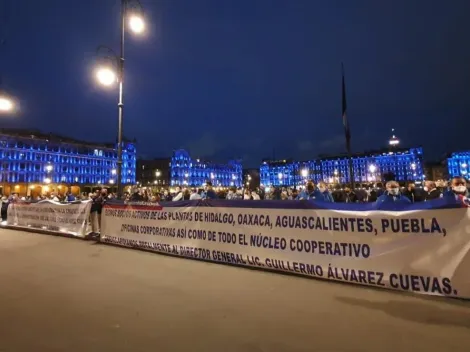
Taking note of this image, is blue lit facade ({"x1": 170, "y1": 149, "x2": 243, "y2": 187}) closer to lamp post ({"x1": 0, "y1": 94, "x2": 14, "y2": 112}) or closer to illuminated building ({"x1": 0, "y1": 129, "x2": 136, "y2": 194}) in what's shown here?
illuminated building ({"x1": 0, "y1": 129, "x2": 136, "y2": 194})

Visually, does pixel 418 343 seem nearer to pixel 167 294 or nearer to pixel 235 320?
pixel 235 320

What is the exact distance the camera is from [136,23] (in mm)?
11367

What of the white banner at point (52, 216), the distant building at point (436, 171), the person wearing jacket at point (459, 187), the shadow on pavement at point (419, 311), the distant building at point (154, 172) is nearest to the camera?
the shadow on pavement at point (419, 311)

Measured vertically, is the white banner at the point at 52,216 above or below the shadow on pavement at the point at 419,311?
above

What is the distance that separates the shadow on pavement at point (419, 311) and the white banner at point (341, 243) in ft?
2.01

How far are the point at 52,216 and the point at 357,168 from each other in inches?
5997

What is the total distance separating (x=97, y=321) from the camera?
14.6 feet

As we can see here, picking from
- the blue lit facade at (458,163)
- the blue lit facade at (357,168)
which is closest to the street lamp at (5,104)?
the blue lit facade at (357,168)

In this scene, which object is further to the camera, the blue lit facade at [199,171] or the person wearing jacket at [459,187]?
the blue lit facade at [199,171]

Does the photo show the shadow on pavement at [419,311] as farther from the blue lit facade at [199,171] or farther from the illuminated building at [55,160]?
the blue lit facade at [199,171]

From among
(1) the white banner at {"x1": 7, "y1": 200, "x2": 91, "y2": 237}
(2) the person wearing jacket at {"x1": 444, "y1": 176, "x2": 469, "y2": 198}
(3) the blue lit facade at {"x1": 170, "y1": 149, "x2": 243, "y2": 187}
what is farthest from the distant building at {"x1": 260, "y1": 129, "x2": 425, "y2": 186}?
(2) the person wearing jacket at {"x1": 444, "y1": 176, "x2": 469, "y2": 198}

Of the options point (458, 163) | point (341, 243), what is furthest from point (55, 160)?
point (458, 163)

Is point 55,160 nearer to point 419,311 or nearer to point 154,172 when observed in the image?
point 154,172

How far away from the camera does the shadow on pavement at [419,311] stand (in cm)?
435
